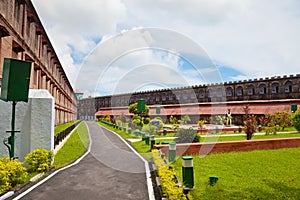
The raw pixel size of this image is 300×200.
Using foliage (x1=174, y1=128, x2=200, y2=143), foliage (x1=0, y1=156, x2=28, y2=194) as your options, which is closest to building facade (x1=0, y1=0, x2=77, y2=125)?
foliage (x1=0, y1=156, x2=28, y2=194)

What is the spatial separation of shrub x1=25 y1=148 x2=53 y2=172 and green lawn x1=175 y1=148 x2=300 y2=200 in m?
4.61

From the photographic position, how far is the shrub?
7.62 m

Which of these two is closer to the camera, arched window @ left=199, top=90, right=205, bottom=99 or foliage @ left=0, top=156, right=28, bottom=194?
foliage @ left=0, top=156, right=28, bottom=194

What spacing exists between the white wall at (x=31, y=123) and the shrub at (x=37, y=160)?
18.9 inches

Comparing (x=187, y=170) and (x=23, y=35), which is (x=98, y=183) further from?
(x=23, y=35)

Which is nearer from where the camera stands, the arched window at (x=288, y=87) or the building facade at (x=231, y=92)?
the arched window at (x=288, y=87)

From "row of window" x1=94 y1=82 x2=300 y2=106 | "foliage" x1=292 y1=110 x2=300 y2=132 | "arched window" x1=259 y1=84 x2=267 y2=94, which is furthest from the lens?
"arched window" x1=259 y1=84 x2=267 y2=94

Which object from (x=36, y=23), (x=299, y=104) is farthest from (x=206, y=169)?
(x=299, y=104)

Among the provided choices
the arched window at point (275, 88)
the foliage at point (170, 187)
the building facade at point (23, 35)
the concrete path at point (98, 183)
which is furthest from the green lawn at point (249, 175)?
the arched window at point (275, 88)

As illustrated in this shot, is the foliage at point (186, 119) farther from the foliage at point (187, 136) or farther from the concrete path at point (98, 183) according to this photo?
the concrete path at point (98, 183)

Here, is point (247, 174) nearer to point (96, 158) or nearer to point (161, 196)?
point (161, 196)

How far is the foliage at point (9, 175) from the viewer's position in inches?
224

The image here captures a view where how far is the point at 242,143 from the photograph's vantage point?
11.4m

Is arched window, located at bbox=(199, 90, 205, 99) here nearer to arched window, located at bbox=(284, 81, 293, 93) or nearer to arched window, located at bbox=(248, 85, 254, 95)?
arched window, located at bbox=(248, 85, 254, 95)
